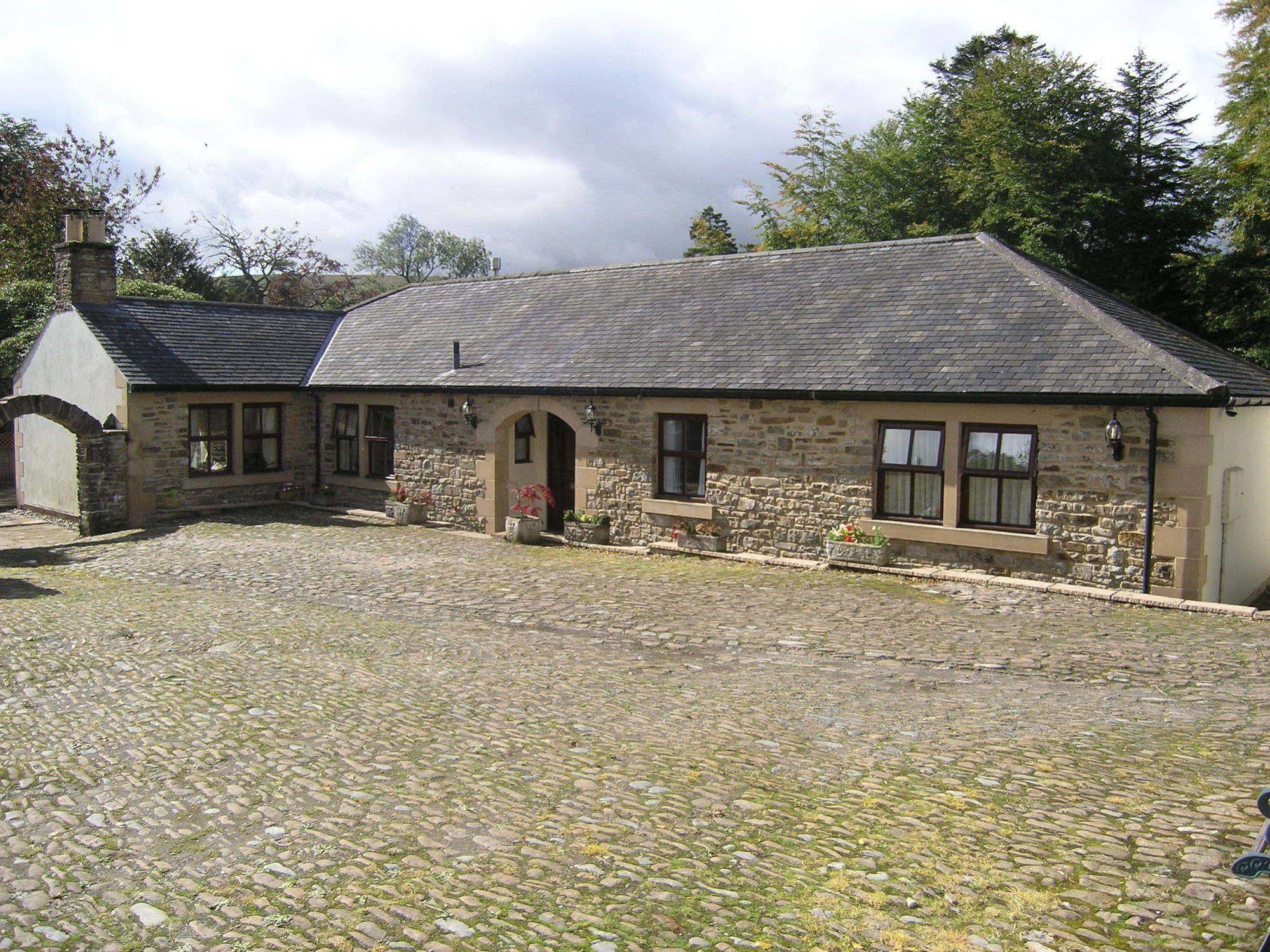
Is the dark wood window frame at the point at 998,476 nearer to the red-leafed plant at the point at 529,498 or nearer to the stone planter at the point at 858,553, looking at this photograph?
the stone planter at the point at 858,553

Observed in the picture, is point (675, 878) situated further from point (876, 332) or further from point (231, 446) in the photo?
point (231, 446)

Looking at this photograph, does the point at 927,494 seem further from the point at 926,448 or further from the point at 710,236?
the point at 710,236

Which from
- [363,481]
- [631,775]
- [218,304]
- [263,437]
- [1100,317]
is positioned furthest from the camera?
[218,304]

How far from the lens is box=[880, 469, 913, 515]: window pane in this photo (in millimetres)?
14703

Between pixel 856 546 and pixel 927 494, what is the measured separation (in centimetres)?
129

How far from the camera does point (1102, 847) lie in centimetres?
554

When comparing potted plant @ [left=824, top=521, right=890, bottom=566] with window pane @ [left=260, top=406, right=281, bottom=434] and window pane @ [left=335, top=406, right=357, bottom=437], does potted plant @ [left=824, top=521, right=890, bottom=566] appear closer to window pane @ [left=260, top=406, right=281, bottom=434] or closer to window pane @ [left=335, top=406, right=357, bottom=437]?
window pane @ [left=335, top=406, right=357, bottom=437]

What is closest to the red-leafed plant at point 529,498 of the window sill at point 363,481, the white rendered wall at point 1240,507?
the window sill at point 363,481

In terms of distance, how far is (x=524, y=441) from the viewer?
799 inches

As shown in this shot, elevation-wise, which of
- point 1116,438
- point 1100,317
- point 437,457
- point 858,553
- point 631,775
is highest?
point 1100,317

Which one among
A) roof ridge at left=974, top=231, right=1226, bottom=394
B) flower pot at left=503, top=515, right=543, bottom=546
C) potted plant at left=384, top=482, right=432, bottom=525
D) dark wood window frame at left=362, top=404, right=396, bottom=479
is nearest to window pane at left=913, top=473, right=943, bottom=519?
roof ridge at left=974, top=231, right=1226, bottom=394

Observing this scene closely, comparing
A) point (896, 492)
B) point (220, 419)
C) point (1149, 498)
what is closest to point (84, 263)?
point (220, 419)

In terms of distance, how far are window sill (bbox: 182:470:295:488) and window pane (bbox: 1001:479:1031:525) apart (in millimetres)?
16262

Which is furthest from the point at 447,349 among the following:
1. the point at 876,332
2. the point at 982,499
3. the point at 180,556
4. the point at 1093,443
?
the point at 1093,443
